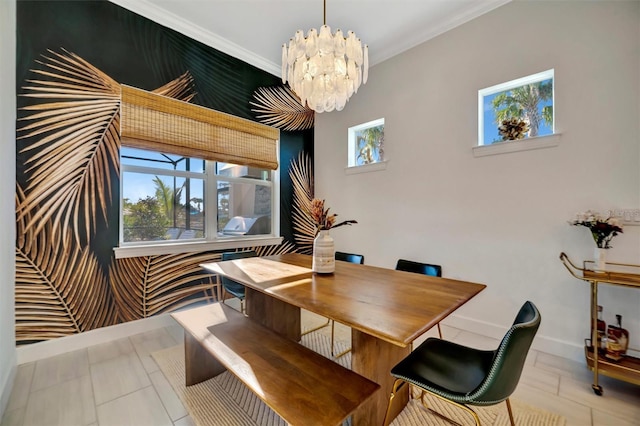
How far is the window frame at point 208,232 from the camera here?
2512 millimetres

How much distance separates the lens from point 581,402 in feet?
5.33

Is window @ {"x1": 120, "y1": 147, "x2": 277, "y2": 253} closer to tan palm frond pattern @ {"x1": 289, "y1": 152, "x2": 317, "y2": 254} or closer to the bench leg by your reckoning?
tan palm frond pattern @ {"x1": 289, "y1": 152, "x2": 317, "y2": 254}

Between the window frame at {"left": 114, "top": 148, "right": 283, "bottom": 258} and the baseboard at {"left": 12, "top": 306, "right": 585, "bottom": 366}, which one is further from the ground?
the window frame at {"left": 114, "top": 148, "right": 283, "bottom": 258}

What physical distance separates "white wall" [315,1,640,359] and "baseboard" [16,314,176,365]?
8.25 feet

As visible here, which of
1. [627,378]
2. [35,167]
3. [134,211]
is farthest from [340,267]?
[35,167]

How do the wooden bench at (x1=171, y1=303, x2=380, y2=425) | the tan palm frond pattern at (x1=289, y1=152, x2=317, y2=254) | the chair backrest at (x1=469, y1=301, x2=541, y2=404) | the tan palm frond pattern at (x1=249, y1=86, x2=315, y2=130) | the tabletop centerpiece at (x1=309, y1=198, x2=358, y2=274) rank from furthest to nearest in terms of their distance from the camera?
the tan palm frond pattern at (x1=289, y1=152, x2=317, y2=254) → the tan palm frond pattern at (x1=249, y1=86, x2=315, y2=130) → the tabletop centerpiece at (x1=309, y1=198, x2=358, y2=274) → the wooden bench at (x1=171, y1=303, x2=380, y2=425) → the chair backrest at (x1=469, y1=301, x2=541, y2=404)

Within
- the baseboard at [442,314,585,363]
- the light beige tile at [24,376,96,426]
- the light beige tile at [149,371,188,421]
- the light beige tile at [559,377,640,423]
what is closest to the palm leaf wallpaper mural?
the light beige tile at [24,376,96,426]

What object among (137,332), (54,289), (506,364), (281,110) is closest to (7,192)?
(54,289)

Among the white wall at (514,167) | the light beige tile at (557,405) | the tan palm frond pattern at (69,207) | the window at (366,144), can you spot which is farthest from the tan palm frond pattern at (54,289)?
the light beige tile at (557,405)

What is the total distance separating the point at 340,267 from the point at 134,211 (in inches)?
83.5

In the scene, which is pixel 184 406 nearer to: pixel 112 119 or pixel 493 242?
pixel 112 119

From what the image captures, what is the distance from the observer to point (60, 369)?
1.97 metres

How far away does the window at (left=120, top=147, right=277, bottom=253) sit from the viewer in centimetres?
260

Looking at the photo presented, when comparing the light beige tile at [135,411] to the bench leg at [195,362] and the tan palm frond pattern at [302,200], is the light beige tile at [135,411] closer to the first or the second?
the bench leg at [195,362]
